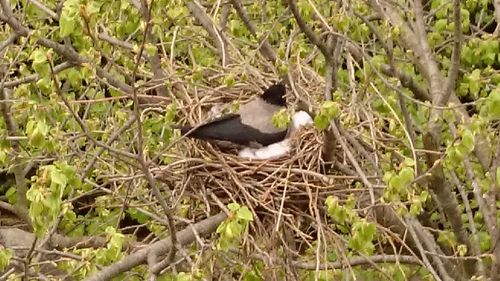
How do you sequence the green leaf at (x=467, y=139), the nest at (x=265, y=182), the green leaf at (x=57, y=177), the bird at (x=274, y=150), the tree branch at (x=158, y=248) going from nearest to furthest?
the green leaf at (x=57, y=177)
the green leaf at (x=467, y=139)
the tree branch at (x=158, y=248)
the nest at (x=265, y=182)
the bird at (x=274, y=150)

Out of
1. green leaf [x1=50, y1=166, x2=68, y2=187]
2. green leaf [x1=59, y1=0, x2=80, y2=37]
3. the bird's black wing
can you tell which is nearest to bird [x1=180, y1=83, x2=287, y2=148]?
the bird's black wing

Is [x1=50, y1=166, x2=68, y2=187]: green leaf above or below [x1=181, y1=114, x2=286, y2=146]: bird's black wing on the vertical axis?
above

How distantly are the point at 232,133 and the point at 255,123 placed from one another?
0.17 meters

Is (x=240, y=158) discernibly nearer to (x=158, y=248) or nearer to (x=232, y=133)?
(x=232, y=133)

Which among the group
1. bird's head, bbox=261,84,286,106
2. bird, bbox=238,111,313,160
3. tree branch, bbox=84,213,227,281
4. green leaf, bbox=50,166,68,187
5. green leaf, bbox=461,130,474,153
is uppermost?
green leaf, bbox=50,166,68,187

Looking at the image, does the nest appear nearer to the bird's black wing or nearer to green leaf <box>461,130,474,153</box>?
the bird's black wing

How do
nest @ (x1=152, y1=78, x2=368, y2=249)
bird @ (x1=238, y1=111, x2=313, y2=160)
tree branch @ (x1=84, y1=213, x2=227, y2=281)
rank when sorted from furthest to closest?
bird @ (x1=238, y1=111, x2=313, y2=160)
nest @ (x1=152, y1=78, x2=368, y2=249)
tree branch @ (x1=84, y1=213, x2=227, y2=281)

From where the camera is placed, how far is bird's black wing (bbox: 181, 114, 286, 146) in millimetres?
3191

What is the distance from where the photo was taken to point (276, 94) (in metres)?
3.42

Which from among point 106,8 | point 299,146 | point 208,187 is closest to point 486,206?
point 299,146

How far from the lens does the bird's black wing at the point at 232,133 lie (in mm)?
3191

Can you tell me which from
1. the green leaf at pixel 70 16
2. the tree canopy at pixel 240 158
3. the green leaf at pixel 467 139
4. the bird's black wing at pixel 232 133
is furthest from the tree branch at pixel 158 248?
the green leaf at pixel 467 139

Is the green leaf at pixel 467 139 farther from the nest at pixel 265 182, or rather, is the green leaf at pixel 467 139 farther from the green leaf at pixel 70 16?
the green leaf at pixel 70 16

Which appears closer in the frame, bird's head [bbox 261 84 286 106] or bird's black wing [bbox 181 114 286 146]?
bird's black wing [bbox 181 114 286 146]
